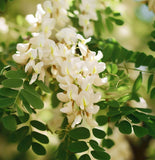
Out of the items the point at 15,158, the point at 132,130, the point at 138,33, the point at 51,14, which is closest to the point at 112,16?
the point at 51,14

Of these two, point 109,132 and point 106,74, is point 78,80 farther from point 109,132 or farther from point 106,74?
point 109,132

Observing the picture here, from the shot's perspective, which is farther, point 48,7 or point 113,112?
point 48,7

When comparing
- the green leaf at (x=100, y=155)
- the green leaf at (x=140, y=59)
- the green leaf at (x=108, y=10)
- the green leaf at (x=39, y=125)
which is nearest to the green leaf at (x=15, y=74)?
the green leaf at (x=39, y=125)

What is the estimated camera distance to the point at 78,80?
0.57 metres

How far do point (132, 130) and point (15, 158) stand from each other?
134 cm

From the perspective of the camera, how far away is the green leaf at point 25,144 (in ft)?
2.01

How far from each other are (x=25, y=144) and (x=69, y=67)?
209 mm

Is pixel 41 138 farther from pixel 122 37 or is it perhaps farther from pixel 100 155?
pixel 122 37

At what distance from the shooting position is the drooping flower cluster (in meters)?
0.56

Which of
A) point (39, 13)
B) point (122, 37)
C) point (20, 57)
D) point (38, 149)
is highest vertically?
point (122, 37)

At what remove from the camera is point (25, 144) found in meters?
0.62

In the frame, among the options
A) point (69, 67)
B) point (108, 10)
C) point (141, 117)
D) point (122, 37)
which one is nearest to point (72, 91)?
point (69, 67)

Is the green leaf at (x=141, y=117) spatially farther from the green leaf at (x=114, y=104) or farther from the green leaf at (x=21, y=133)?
the green leaf at (x=21, y=133)

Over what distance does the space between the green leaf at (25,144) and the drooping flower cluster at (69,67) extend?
113 millimetres
